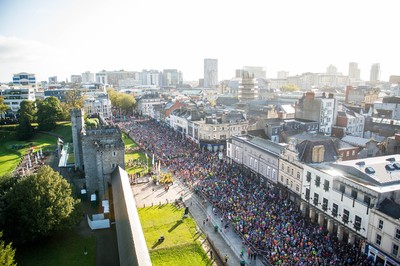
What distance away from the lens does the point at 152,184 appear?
50.1 m

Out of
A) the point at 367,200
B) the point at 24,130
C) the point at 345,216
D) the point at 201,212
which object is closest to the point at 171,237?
the point at 201,212

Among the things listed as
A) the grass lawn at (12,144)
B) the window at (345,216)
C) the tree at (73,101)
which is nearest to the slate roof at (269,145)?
the window at (345,216)

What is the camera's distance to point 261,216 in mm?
36000

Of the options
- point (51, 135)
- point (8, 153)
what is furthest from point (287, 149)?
point (51, 135)

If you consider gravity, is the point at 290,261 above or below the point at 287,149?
below

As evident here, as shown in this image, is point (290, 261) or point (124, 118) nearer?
point (290, 261)

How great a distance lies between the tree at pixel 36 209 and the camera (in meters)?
30.1

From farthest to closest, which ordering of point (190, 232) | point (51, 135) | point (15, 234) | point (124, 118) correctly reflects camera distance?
A: point (124, 118)
point (51, 135)
point (190, 232)
point (15, 234)

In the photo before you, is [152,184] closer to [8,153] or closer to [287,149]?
[287,149]

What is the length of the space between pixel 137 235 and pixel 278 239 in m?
15.9

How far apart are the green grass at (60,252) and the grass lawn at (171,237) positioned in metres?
6.10

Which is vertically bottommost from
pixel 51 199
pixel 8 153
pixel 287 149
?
pixel 8 153

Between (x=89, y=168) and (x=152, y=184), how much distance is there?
11373 mm

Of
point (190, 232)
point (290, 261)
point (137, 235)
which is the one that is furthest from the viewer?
point (190, 232)
